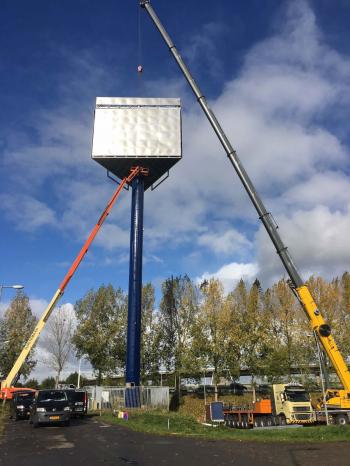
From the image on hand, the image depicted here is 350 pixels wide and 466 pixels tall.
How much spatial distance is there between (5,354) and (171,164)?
33.9 metres

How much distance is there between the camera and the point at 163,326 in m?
54.2

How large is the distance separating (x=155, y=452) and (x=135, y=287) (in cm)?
2739

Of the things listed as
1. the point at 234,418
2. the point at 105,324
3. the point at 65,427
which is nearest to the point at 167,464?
the point at 65,427

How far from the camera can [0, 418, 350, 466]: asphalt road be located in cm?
1232

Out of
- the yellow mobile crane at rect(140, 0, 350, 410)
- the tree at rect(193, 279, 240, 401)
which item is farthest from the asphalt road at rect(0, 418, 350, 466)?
the tree at rect(193, 279, 240, 401)

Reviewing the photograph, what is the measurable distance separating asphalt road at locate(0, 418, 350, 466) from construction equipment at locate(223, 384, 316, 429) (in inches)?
452

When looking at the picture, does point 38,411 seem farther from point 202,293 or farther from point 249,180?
point 202,293

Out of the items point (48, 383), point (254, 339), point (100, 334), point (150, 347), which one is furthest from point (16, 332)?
point (254, 339)

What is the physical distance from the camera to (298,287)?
90.2 ft

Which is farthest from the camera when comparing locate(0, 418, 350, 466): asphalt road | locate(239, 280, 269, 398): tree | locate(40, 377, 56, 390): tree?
locate(40, 377, 56, 390): tree

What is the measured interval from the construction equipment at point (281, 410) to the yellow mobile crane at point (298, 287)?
4.98ft

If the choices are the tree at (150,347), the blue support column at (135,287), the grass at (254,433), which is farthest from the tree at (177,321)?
the grass at (254,433)

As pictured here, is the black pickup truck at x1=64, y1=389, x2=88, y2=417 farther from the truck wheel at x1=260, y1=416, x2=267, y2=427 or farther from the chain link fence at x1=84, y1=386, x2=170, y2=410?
the truck wheel at x1=260, y1=416, x2=267, y2=427

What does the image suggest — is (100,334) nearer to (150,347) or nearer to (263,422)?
(150,347)
